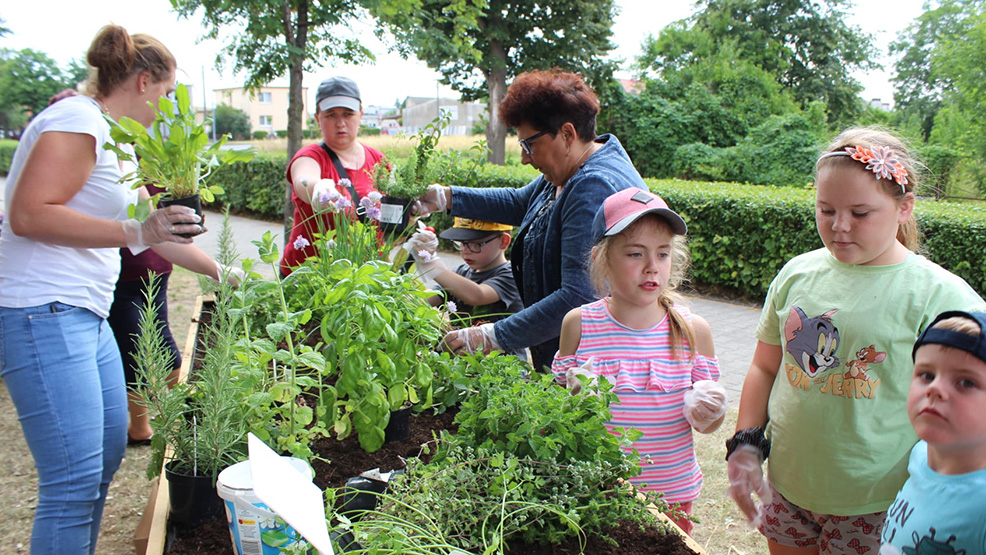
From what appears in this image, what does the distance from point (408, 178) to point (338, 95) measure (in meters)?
0.88

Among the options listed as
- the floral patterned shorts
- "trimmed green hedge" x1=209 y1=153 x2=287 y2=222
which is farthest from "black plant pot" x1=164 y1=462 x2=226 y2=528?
"trimmed green hedge" x1=209 y1=153 x2=287 y2=222

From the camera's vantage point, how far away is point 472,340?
2311mm

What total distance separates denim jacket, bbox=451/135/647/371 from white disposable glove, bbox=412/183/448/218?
0.47 meters

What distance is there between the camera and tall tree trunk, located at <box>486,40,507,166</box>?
63.0 feet

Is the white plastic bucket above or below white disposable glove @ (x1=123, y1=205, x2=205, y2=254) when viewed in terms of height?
below

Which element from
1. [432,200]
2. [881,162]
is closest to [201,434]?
[432,200]

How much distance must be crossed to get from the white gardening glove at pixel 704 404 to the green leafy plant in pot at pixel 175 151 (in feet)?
4.68

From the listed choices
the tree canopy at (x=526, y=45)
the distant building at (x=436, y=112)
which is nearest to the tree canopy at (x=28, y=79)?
the tree canopy at (x=526, y=45)

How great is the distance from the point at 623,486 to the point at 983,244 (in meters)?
6.31

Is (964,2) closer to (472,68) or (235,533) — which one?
(472,68)

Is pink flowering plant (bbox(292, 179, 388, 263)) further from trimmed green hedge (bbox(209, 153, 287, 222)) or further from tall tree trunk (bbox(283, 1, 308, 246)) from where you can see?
trimmed green hedge (bbox(209, 153, 287, 222))

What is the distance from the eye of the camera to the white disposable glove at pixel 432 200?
2.85 m

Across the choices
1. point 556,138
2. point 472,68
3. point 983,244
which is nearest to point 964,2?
point 472,68

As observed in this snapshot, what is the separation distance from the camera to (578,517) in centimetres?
125
